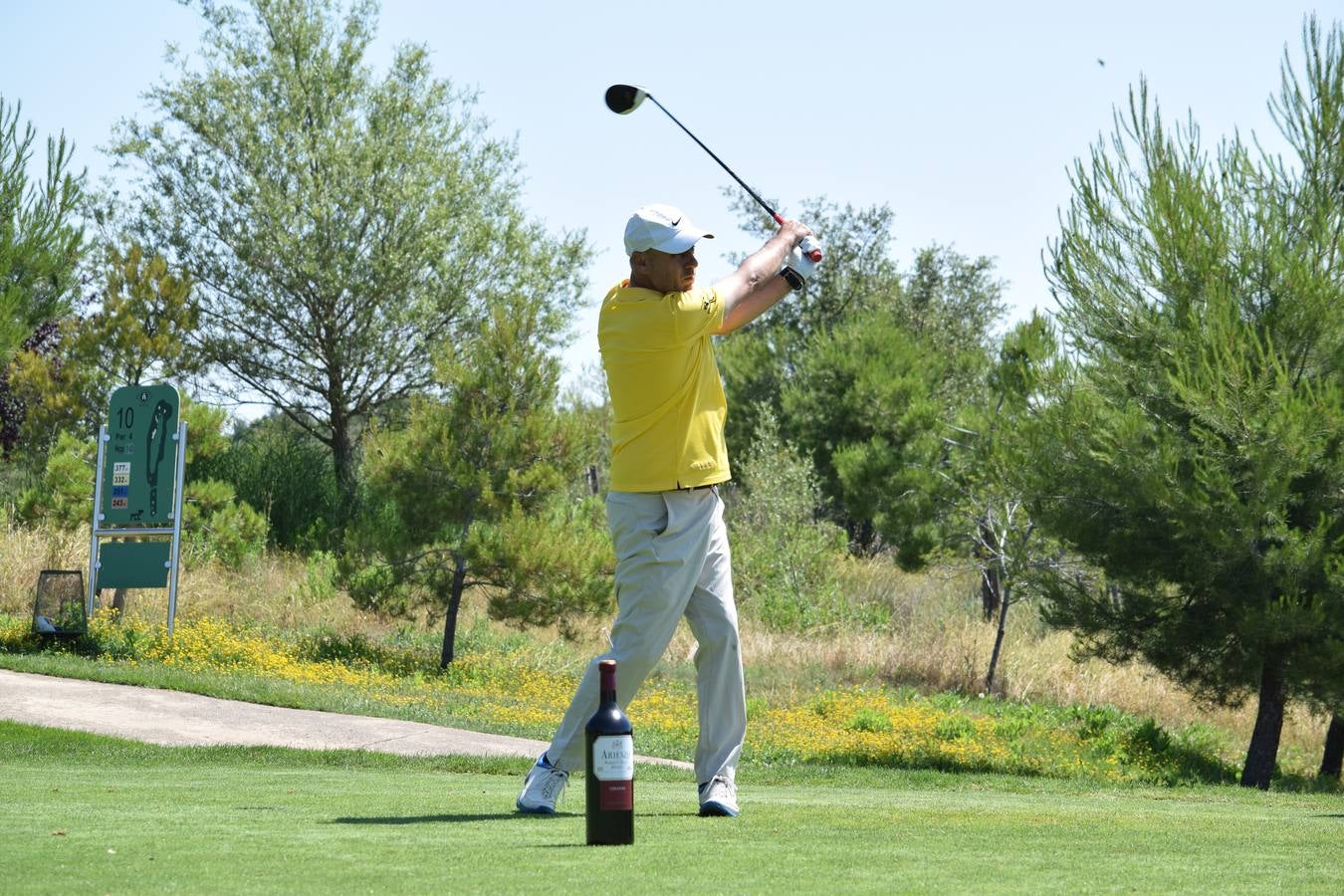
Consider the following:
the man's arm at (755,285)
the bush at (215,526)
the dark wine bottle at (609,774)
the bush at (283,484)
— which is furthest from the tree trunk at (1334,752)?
the bush at (283,484)

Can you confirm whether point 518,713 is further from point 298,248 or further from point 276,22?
point 276,22

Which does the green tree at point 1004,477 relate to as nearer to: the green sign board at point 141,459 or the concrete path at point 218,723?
the concrete path at point 218,723

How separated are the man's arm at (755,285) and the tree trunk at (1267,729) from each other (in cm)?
932

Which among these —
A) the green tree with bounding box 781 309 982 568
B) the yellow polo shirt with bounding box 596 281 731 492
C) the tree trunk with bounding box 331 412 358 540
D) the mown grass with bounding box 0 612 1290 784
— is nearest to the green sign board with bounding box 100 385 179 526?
the mown grass with bounding box 0 612 1290 784

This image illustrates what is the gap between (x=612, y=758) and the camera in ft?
14.2

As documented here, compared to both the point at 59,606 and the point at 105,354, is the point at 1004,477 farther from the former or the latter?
the point at 105,354

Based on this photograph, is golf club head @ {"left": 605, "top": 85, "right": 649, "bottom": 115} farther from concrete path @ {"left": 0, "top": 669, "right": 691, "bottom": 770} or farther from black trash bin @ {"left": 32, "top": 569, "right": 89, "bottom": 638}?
black trash bin @ {"left": 32, "top": 569, "right": 89, "bottom": 638}

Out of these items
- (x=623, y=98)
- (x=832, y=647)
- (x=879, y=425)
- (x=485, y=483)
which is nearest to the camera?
(x=623, y=98)

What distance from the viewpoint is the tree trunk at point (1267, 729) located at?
43.2 ft

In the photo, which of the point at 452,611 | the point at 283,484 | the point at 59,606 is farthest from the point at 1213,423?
the point at 283,484

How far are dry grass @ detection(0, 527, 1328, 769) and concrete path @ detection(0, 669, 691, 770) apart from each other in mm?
5970

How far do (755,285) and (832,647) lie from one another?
48.9 ft

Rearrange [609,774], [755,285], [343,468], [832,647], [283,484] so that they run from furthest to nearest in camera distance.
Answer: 1. [343,468]
2. [283,484]
3. [832,647]
4. [755,285]
5. [609,774]

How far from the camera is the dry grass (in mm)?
18188
